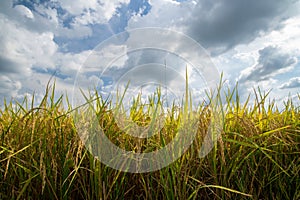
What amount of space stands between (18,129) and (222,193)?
144 centimetres

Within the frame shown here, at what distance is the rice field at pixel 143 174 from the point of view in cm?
184

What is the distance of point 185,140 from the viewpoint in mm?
1966

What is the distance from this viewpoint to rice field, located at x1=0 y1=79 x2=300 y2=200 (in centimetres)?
184

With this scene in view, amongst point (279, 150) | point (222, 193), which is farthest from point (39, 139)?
point (279, 150)

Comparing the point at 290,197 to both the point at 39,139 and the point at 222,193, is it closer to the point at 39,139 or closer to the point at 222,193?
the point at 222,193

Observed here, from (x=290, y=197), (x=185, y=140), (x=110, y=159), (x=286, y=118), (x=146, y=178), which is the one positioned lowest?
(x=290, y=197)

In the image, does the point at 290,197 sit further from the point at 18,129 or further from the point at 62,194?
the point at 18,129

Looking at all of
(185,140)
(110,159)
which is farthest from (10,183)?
(185,140)

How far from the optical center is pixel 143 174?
194cm

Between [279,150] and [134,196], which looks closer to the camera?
[134,196]

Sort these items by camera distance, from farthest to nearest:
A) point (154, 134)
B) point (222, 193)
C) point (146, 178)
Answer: point (154, 134) < point (146, 178) < point (222, 193)

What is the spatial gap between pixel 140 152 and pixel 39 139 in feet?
2.15

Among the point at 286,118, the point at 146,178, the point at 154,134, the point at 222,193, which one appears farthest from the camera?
the point at 286,118

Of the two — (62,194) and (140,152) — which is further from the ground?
(140,152)
